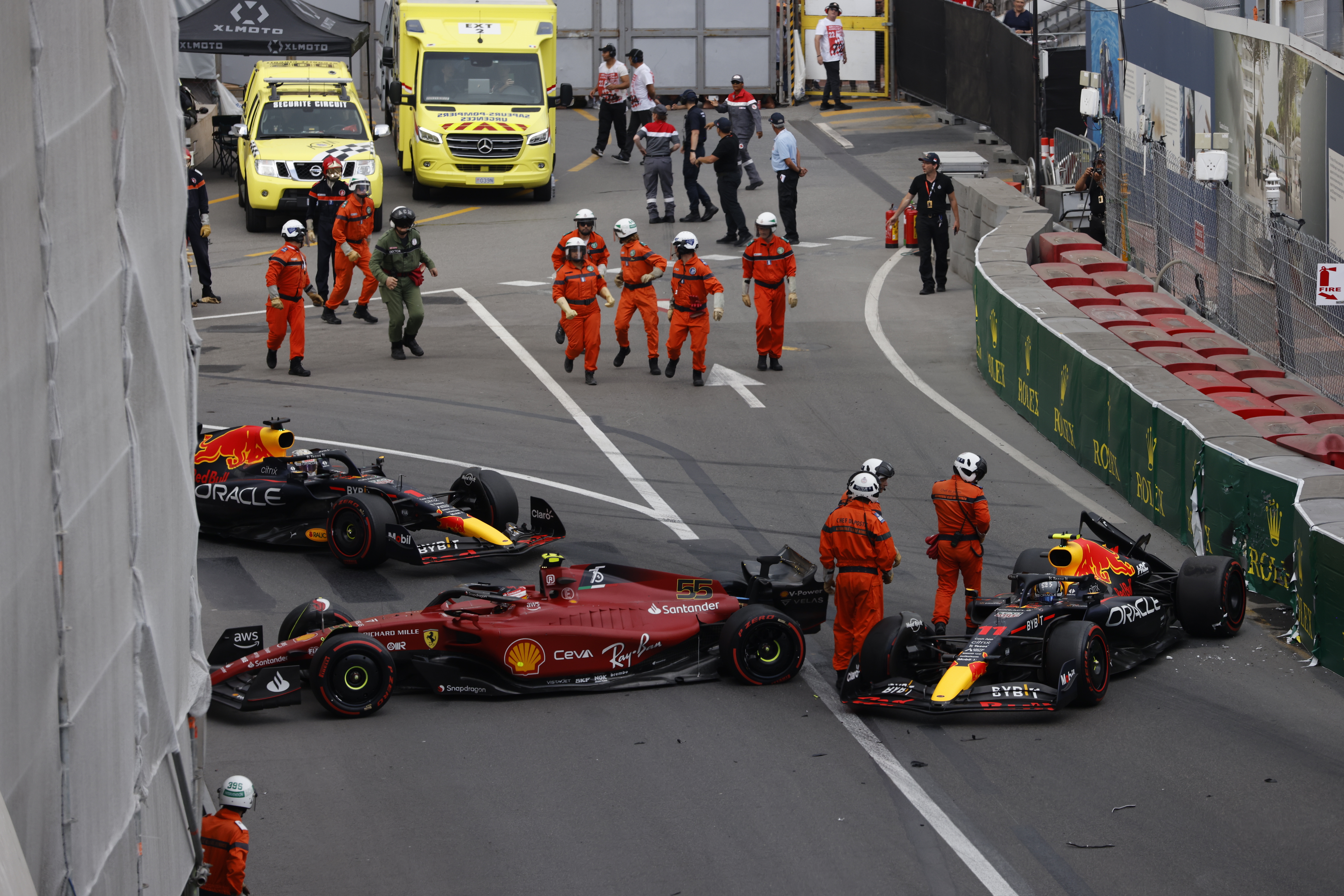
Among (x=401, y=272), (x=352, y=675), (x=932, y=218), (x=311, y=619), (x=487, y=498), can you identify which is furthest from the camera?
(x=932, y=218)

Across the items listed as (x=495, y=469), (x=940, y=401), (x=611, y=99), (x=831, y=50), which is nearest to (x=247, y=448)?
(x=495, y=469)

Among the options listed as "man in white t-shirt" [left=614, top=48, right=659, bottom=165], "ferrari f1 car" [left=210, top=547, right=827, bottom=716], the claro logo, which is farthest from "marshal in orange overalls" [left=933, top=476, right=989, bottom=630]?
"man in white t-shirt" [left=614, top=48, right=659, bottom=165]

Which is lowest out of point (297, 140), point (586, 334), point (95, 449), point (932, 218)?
point (586, 334)

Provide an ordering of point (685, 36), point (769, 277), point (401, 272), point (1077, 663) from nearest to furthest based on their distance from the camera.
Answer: point (1077, 663), point (769, 277), point (401, 272), point (685, 36)

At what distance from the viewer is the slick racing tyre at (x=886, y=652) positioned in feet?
36.0

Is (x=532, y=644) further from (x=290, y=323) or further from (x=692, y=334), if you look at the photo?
(x=290, y=323)

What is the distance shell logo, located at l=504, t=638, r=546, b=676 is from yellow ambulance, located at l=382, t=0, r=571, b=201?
1831 centimetres

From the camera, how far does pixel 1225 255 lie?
19188 mm

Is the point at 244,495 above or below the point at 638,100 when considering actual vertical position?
below

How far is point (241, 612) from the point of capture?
41.5 feet

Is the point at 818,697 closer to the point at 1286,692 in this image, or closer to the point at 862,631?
the point at 862,631

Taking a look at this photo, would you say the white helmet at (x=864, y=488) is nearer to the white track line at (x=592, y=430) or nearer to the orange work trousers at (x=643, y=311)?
the white track line at (x=592, y=430)

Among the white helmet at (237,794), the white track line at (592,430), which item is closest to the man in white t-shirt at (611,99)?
the white track line at (592,430)

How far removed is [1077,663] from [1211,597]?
1.89 metres
